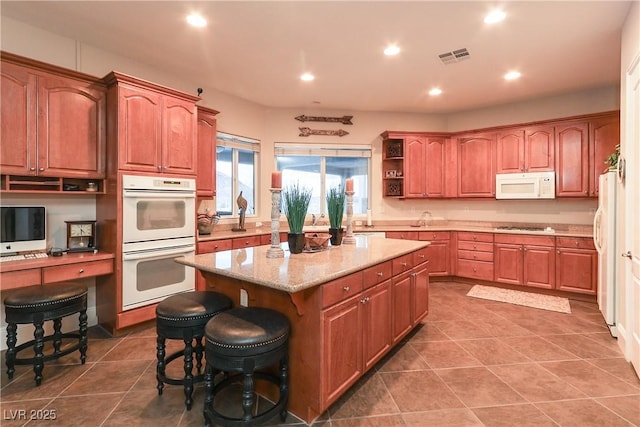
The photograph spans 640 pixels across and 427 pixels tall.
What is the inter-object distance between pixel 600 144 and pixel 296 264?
464 cm

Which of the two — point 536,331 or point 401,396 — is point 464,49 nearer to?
point 536,331

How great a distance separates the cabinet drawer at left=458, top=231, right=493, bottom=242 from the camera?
481 centimetres

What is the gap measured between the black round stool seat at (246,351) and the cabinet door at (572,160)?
15.3ft

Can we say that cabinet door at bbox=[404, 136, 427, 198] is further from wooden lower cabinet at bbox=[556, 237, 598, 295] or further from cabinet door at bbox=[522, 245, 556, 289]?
wooden lower cabinet at bbox=[556, 237, 598, 295]

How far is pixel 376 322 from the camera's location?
2342 mm

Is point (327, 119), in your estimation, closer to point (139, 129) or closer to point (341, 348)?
point (139, 129)

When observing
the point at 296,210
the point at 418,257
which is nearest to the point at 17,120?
the point at 296,210

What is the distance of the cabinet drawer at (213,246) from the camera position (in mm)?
3734

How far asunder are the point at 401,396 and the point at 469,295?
2787 millimetres

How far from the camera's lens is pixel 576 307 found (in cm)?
395

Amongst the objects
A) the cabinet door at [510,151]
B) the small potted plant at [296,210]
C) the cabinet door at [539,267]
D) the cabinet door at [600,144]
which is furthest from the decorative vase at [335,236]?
the cabinet door at [600,144]

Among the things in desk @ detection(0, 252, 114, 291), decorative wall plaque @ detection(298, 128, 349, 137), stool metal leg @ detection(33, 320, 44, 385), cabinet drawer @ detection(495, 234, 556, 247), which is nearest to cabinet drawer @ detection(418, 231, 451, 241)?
cabinet drawer @ detection(495, 234, 556, 247)

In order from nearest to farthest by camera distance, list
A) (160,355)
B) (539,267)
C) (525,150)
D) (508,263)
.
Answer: (160,355) → (539,267) → (508,263) → (525,150)

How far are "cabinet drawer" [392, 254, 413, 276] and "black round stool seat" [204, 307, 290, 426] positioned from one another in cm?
113
